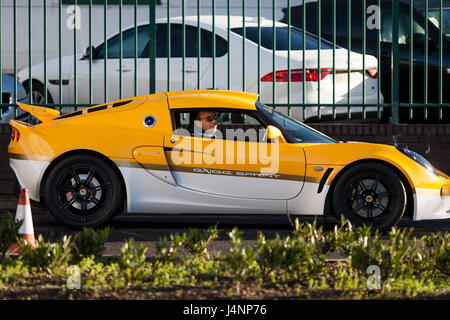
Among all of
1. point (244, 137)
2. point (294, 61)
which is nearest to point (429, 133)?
point (294, 61)

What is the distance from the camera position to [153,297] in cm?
556

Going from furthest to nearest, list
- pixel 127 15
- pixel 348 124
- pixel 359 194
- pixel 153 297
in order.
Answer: pixel 127 15 < pixel 348 124 < pixel 359 194 < pixel 153 297

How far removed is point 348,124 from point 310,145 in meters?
3.08

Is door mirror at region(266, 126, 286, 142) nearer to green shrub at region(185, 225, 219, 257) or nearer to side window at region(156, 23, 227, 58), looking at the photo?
green shrub at region(185, 225, 219, 257)

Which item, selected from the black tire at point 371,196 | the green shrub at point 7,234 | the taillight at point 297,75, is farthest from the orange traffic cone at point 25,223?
the taillight at point 297,75

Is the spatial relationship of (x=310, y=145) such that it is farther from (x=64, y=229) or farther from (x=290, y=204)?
(x=64, y=229)

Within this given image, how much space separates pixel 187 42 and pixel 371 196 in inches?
188

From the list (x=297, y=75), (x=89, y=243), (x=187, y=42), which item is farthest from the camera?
(x=187, y=42)

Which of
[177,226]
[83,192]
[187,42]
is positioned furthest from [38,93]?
[83,192]

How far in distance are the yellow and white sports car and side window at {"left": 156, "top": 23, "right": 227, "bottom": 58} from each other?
3.57 metres

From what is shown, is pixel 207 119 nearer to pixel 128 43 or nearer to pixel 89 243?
pixel 89 243

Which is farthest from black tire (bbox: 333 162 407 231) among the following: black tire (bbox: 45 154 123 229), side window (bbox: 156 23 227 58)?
side window (bbox: 156 23 227 58)

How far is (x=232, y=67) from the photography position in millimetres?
12375

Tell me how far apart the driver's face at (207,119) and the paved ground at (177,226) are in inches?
36.8
